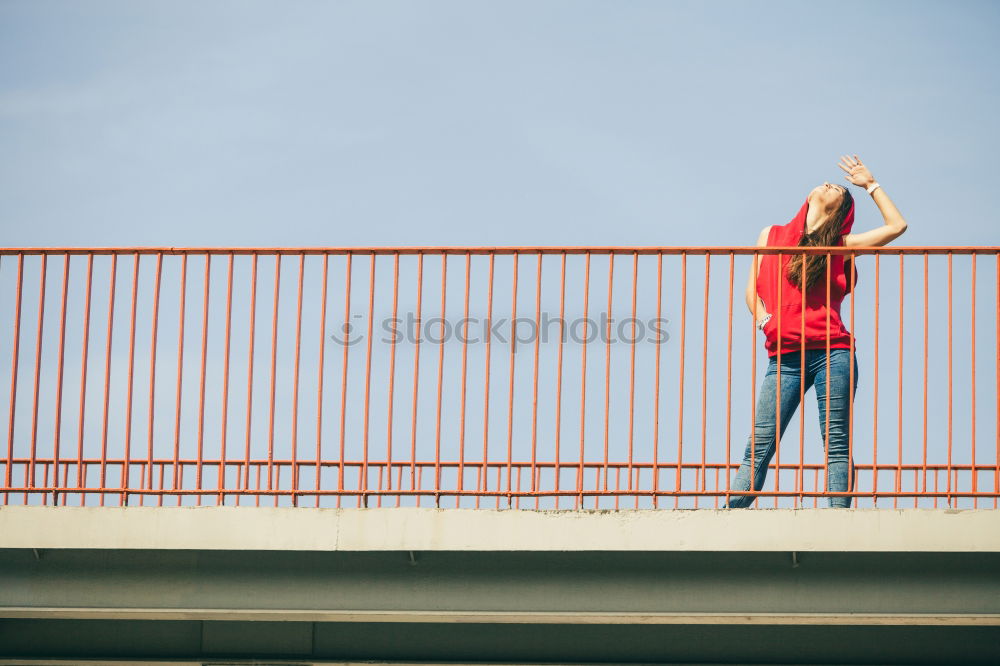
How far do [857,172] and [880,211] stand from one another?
0.30 meters

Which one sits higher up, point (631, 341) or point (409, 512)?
point (631, 341)

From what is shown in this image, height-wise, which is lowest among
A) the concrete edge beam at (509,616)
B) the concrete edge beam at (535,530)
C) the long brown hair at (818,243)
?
the concrete edge beam at (509,616)

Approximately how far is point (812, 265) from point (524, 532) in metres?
2.17

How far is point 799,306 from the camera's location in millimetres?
7273

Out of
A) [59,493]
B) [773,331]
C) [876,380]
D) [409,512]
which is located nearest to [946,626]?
[876,380]

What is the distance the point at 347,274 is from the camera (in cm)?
716

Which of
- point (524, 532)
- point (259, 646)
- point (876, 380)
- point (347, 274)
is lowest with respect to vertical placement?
point (259, 646)

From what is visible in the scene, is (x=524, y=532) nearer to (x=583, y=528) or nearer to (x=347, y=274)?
(x=583, y=528)

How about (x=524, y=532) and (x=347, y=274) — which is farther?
(x=347, y=274)

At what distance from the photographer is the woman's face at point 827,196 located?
24.6ft

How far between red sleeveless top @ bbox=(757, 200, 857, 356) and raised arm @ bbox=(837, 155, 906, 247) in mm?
137

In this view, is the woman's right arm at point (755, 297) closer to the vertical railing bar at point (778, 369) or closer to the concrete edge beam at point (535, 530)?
the vertical railing bar at point (778, 369)

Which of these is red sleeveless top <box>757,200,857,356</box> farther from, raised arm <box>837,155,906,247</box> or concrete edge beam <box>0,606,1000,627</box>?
concrete edge beam <box>0,606,1000,627</box>

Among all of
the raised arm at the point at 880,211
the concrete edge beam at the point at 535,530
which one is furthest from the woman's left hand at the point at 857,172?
the concrete edge beam at the point at 535,530
